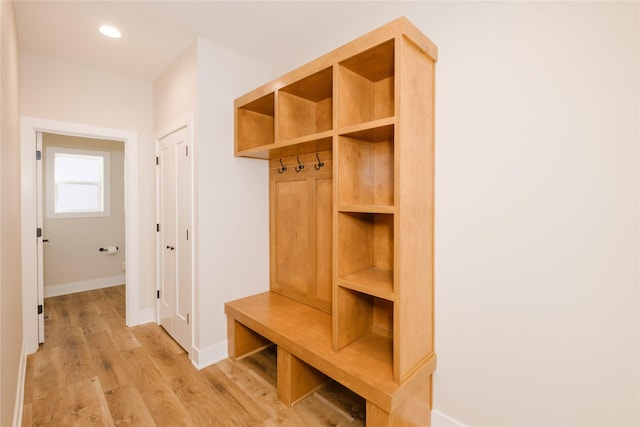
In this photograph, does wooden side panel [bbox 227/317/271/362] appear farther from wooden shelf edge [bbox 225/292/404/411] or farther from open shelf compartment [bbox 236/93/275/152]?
open shelf compartment [bbox 236/93/275/152]

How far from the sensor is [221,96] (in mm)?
2570

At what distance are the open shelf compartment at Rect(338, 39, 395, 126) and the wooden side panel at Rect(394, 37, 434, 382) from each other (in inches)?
8.0

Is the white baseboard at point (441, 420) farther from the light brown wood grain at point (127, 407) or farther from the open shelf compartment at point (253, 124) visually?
the open shelf compartment at point (253, 124)

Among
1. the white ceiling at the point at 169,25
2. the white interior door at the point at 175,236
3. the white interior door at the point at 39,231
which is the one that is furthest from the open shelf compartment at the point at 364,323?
the white interior door at the point at 39,231

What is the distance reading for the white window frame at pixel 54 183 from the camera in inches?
166

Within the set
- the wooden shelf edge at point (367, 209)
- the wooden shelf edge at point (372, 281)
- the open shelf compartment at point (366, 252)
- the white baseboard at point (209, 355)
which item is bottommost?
the white baseboard at point (209, 355)

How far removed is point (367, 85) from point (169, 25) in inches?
61.6

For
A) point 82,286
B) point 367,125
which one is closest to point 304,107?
point 367,125

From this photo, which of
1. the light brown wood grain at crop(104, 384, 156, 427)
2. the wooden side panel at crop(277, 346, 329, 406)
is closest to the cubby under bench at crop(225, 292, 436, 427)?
the wooden side panel at crop(277, 346, 329, 406)

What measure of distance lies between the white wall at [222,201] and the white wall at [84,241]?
9.78 ft

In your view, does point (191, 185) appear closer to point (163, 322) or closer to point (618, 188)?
point (163, 322)

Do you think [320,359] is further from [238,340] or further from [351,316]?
[238,340]

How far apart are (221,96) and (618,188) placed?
260 cm

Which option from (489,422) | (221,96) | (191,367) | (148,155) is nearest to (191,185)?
(221,96)
